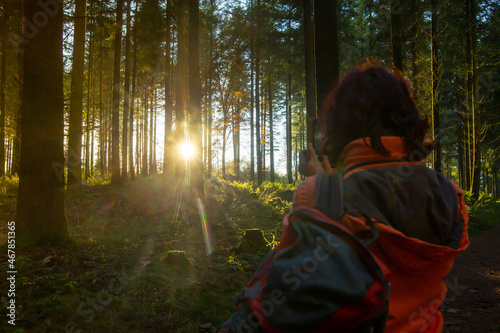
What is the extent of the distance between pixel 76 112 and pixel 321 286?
1199 cm

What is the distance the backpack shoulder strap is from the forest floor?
138 inches

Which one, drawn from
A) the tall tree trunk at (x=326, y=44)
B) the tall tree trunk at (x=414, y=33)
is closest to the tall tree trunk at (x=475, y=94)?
the tall tree trunk at (x=414, y=33)

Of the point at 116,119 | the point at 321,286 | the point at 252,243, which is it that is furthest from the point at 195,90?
the point at 321,286

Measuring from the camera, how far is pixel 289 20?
18.8 metres

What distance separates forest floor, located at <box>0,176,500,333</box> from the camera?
3.73 metres

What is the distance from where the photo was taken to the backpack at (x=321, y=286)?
2.91 feet

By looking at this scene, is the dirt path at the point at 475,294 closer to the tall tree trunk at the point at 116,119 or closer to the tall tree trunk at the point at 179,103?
the tall tree trunk at the point at 179,103

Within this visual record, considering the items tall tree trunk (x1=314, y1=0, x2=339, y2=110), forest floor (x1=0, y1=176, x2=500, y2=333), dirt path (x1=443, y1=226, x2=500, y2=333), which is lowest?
dirt path (x1=443, y1=226, x2=500, y2=333)

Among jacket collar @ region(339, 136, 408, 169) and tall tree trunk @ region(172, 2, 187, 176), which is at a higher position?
tall tree trunk @ region(172, 2, 187, 176)

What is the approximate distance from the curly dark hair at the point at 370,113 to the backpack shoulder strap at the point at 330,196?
281 mm

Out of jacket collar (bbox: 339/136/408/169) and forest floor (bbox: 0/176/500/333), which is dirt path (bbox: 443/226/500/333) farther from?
jacket collar (bbox: 339/136/408/169)

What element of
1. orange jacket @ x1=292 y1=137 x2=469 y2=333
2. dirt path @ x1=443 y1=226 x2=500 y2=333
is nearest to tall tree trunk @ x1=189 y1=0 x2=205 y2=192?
dirt path @ x1=443 y1=226 x2=500 y2=333

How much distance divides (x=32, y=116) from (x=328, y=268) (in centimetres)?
591

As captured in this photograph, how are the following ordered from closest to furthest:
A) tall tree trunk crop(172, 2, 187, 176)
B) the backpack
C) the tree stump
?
the backpack < the tree stump < tall tree trunk crop(172, 2, 187, 176)
